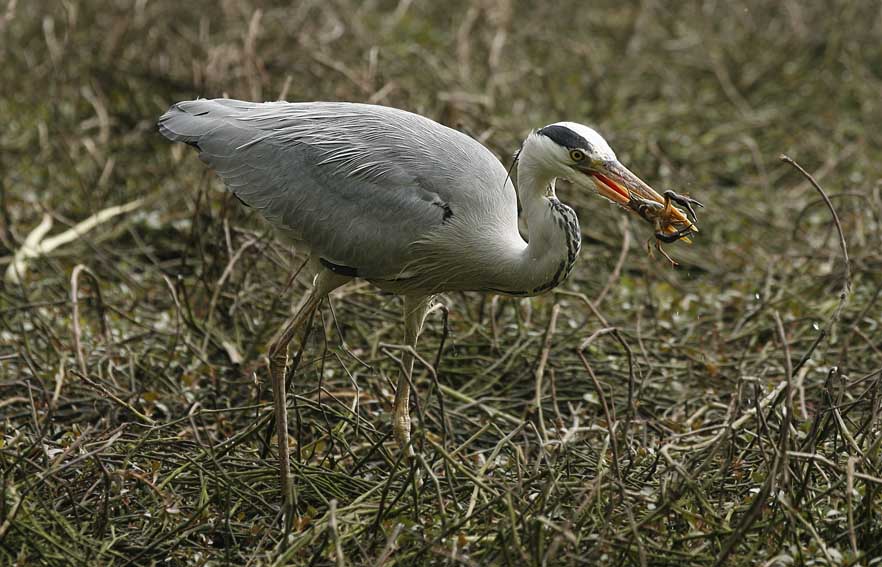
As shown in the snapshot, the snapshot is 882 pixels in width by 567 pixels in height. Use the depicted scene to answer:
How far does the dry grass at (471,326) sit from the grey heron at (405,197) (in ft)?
1.13

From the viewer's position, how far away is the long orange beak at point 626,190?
13.2 feet

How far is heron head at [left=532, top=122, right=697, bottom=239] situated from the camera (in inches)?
159

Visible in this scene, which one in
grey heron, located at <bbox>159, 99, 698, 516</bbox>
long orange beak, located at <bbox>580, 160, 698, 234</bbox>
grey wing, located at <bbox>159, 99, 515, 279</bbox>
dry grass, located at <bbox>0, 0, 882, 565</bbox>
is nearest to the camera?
dry grass, located at <bbox>0, 0, 882, 565</bbox>

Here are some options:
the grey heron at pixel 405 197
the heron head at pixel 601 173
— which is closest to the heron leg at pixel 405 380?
the grey heron at pixel 405 197

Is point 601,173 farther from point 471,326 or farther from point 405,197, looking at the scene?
point 471,326

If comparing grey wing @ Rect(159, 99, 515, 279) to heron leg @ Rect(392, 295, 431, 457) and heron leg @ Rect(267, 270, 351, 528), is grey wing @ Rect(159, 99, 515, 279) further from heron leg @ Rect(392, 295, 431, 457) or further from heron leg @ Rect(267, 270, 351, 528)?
heron leg @ Rect(392, 295, 431, 457)

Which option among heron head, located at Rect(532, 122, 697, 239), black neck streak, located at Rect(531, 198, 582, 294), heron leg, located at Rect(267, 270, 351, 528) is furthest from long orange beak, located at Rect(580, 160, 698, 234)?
heron leg, located at Rect(267, 270, 351, 528)

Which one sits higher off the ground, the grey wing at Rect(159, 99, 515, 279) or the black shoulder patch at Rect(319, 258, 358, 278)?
the grey wing at Rect(159, 99, 515, 279)

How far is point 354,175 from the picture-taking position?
445 cm

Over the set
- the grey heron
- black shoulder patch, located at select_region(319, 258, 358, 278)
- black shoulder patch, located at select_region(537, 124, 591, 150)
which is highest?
black shoulder patch, located at select_region(537, 124, 591, 150)

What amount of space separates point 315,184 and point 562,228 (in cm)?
100

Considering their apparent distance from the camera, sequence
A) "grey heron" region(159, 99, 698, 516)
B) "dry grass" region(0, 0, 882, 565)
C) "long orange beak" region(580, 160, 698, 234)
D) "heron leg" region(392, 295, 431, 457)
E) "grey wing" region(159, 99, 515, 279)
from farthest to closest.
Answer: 1. "heron leg" region(392, 295, 431, 457)
2. "grey wing" region(159, 99, 515, 279)
3. "grey heron" region(159, 99, 698, 516)
4. "long orange beak" region(580, 160, 698, 234)
5. "dry grass" region(0, 0, 882, 565)

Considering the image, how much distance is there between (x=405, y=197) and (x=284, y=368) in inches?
30.7

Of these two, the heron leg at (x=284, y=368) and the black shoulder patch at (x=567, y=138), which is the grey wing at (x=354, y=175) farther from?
the black shoulder patch at (x=567, y=138)
